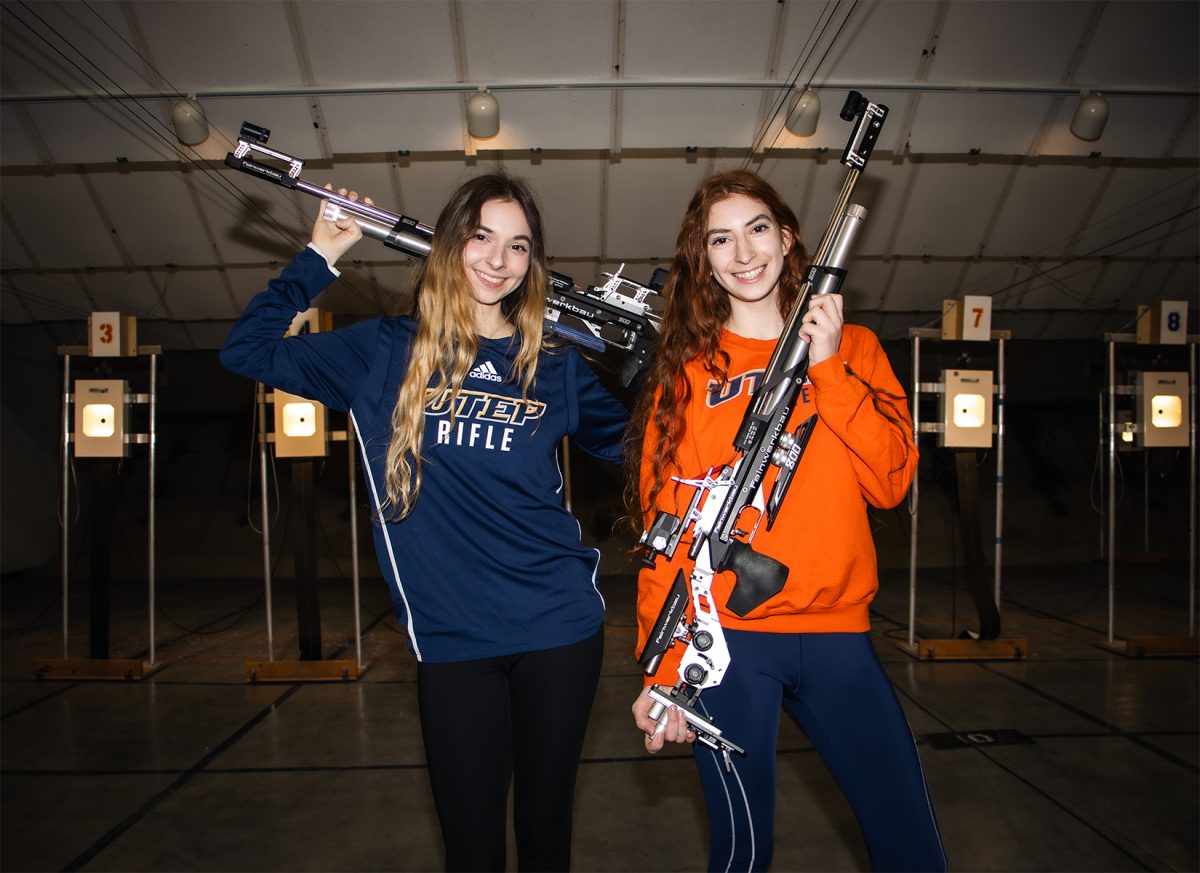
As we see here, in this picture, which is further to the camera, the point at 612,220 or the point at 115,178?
the point at 612,220

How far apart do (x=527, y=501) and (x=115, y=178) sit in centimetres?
643

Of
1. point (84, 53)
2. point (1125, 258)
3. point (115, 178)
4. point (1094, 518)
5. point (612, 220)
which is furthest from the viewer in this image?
point (1094, 518)

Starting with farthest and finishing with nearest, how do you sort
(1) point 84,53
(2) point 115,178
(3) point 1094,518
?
(3) point 1094,518, (2) point 115,178, (1) point 84,53

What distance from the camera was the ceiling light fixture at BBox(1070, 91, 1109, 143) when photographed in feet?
18.5

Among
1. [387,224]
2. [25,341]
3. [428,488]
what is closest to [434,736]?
[428,488]

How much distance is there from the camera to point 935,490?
9.51 meters

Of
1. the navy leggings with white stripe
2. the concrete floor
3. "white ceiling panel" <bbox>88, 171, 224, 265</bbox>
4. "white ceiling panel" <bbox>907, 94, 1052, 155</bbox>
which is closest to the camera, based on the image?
the navy leggings with white stripe

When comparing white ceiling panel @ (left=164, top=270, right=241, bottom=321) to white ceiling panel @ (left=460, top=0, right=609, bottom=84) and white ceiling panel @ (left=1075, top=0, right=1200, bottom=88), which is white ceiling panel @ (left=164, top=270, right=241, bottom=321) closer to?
white ceiling panel @ (left=460, top=0, right=609, bottom=84)

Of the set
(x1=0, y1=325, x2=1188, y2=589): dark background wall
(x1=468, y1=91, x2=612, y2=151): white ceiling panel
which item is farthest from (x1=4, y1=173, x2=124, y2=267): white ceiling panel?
(x1=468, y1=91, x2=612, y2=151): white ceiling panel

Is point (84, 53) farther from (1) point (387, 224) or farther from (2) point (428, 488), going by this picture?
(2) point (428, 488)

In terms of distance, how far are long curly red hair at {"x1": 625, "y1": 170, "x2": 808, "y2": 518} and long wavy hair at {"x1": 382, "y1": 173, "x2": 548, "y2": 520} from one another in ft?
0.89

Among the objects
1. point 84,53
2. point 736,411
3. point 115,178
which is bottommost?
point 736,411

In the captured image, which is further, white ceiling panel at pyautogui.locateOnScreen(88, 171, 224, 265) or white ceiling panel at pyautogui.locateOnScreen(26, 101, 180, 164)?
white ceiling panel at pyautogui.locateOnScreen(88, 171, 224, 265)

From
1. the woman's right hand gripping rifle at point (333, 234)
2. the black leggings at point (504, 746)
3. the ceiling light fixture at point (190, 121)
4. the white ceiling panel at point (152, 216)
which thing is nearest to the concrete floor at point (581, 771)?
the black leggings at point (504, 746)
